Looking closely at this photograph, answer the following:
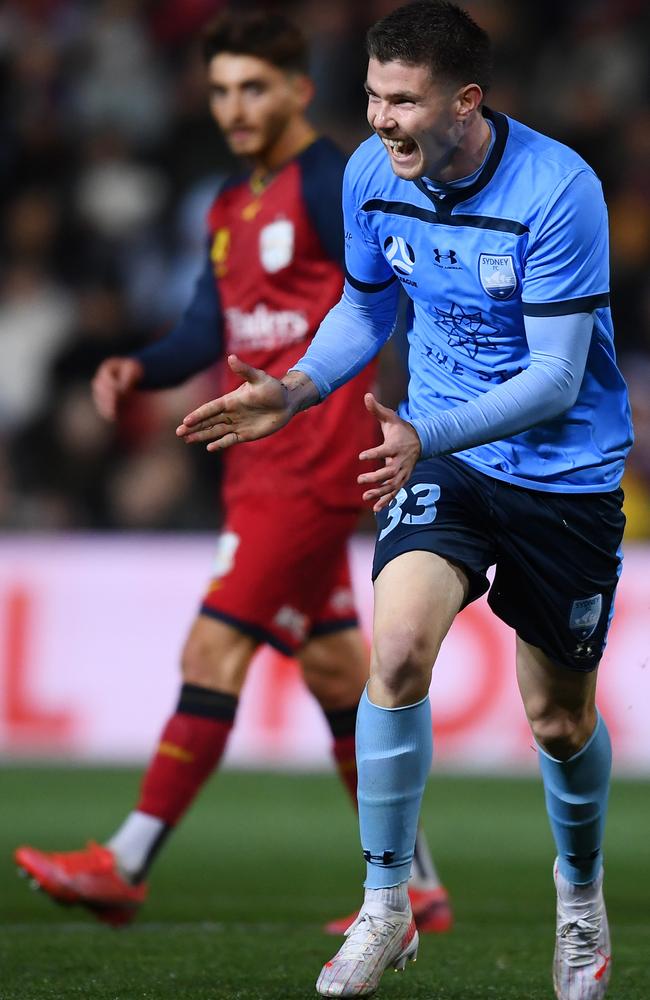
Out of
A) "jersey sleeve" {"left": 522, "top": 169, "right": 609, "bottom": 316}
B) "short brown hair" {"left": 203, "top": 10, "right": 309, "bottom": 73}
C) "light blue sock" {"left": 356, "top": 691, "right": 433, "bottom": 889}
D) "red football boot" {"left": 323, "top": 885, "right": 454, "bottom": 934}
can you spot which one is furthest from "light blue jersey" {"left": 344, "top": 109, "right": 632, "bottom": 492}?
"red football boot" {"left": 323, "top": 885, "right": 454, "bottom": 934}

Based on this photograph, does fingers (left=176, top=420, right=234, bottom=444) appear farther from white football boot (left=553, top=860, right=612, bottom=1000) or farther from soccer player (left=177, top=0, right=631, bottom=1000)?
white football boot (left=553, top=860, right=612, bottom=1000)

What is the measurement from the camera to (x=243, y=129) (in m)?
5.32

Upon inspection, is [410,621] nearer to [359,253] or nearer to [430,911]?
[359,253]

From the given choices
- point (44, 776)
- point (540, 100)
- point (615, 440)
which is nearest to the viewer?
point (615, 440)

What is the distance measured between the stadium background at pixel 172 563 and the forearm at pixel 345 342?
137cm

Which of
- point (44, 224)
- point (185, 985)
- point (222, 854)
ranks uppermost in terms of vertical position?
point (44, 224)

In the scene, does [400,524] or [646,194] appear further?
[646,194]

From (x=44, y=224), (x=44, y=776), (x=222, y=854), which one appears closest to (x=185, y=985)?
(x=222, y=854)

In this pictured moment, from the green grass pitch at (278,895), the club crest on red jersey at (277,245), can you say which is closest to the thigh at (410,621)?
the green grass pitch at (278,895)

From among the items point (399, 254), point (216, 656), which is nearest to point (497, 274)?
point (399, 254)

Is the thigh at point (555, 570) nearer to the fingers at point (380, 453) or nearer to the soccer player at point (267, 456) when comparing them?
the fingers at point (380, 453)

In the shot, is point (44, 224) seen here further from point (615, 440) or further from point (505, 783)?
point (615, 440)

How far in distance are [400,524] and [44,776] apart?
5.19 m

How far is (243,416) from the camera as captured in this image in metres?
3.51
